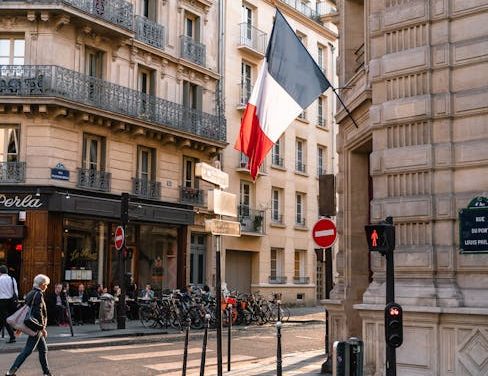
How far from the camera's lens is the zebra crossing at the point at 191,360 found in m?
13.2

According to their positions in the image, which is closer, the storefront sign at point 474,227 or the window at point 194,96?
the storefront sign at point 474,227

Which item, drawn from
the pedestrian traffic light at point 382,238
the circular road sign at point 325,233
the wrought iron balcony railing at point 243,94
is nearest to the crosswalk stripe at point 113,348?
the circular road sign at point 325,233

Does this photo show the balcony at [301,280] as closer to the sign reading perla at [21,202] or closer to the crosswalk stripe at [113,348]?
the sign reading perla at [21,202]

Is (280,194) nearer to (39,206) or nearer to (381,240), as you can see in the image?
(39,206)

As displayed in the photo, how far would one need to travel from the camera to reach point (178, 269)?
3012 cm

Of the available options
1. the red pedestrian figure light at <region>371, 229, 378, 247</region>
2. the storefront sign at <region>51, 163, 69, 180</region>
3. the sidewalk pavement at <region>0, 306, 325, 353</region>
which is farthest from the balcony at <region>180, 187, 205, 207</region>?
the red pedestrian figure light at <region>371, 229, 378, 247</region>

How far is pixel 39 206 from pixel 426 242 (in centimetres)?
1690

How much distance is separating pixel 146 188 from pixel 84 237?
366cm

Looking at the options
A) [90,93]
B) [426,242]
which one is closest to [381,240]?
[426,242]

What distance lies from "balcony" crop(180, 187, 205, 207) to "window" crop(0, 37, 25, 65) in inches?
343

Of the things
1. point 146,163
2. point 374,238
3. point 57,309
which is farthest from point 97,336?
point 374,238

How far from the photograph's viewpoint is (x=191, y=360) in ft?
49.6

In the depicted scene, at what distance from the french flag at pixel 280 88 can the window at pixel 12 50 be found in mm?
14910

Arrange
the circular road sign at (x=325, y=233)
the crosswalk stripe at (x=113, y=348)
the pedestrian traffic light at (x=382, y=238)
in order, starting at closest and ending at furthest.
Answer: the pedestrian traffic light at (x=382, y=238)
the circular road sign at (x=325, y=233)
the crosswalk stripe at (x=113, y=348)
